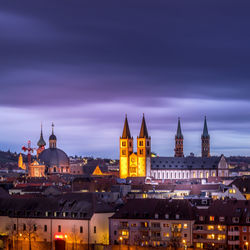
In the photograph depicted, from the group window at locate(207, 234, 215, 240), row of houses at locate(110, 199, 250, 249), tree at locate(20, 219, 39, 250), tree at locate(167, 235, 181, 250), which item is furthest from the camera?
tree at locate(20, 219, 39, 250)

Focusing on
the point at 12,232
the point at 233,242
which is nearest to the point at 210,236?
the point at 233,242

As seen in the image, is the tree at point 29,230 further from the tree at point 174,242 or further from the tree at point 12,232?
the tree at point 174,242

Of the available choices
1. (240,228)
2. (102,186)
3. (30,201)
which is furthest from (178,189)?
(240,228)

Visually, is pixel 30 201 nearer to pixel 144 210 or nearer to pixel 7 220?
pixel 7 220

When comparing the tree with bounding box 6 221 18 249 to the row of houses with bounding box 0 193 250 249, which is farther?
the tree with bounding box 6 221 18 249

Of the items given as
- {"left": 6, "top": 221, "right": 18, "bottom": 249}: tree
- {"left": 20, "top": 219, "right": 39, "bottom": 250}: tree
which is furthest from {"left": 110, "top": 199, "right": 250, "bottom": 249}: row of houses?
{"left": 6, "top": 221, "right": 18, "bottom": 249}: tree

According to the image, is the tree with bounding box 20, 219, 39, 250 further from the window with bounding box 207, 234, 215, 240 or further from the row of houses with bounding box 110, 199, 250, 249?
the window with bounding box 207, 234, 215, 240

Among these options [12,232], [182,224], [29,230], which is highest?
[182,224]

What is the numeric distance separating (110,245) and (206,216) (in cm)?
1075

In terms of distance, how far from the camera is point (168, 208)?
9312 centimetres

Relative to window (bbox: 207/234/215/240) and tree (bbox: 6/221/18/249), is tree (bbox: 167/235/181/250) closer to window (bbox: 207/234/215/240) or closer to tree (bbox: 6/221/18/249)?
window (bbox: 207/234/215/240)

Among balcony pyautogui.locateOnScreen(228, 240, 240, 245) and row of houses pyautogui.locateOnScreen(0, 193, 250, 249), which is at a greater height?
row of houses pyautogui.locateOnScreen(0, 193, 250, 249)

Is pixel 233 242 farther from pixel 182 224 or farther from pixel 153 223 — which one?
pixel 153 223

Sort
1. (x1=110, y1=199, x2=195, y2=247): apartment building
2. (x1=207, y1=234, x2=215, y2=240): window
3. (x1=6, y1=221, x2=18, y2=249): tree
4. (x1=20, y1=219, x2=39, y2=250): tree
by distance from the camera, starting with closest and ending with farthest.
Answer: (x1=207, y1=234, x2=215, y2=240): window < (x1=110, y1=199, x2=195, y2=247): apartment building < (x1=20, y1=219, x2=39, y2=250): tree < (x1=6, y1=221, x2=18, y2=249): tree
